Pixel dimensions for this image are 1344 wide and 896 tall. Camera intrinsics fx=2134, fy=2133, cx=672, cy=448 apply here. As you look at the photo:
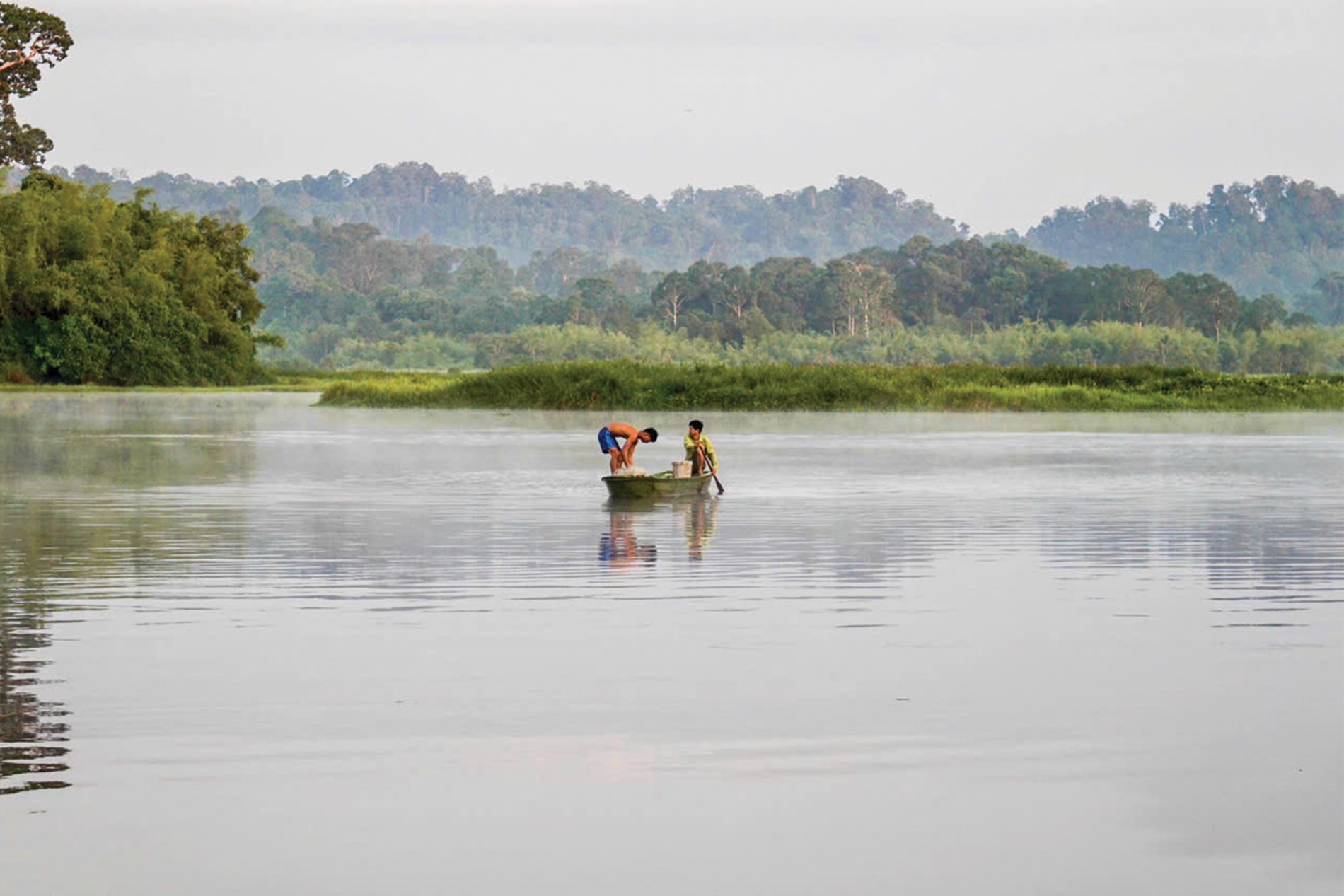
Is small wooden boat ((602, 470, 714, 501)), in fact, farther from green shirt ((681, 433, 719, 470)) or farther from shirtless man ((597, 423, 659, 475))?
shirtless man ((597, 423, 659, 475))

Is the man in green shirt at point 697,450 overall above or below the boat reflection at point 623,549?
above

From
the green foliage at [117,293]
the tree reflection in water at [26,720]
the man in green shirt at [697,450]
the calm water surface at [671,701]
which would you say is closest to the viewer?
the calm water surface at [671,701]

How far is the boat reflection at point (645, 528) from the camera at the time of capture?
56.4 feet

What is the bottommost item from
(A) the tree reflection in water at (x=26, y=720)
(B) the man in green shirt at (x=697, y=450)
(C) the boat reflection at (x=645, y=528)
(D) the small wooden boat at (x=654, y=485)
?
(C) the boat reflection at (x=645, y=528)

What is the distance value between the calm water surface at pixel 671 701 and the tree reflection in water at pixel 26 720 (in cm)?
3

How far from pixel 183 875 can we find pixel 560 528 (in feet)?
44.6

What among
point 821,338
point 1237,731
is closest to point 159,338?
point 821,338

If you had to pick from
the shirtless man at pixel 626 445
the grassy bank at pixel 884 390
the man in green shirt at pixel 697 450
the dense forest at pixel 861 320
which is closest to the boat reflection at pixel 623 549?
the man in green shirt at pixel 697 450

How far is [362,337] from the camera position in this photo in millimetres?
154375

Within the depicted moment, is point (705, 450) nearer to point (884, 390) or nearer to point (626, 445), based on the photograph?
point (626, 445)

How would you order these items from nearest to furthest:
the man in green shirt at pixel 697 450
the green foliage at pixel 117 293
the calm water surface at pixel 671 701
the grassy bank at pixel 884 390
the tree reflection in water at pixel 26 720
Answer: the calm water surface at pixel 671 701, the tree reflection in water at pixel 26 720, the man in green shirt at pixel 697 450, the grassy bank at pixel 884 390, the green foliage at pixel 117 293

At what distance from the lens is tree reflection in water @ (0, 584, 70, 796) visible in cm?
796

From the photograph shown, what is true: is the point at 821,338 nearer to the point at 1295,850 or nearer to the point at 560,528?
the point at 560,528

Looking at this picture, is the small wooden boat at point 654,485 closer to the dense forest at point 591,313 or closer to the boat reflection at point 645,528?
the boat reflection at point 645,528
